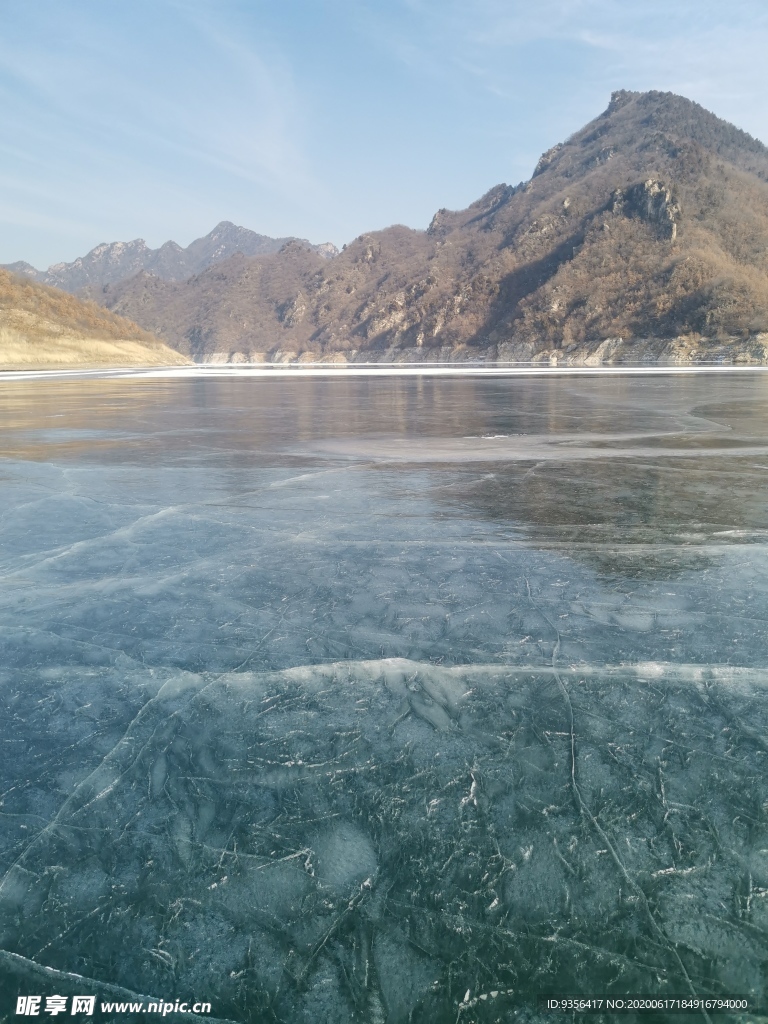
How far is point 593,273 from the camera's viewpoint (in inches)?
4218

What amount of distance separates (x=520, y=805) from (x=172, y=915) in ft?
4.35

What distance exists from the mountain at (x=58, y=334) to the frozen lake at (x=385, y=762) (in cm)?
7402

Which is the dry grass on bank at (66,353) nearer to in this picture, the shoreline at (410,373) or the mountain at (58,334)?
the mountain at (58,334)

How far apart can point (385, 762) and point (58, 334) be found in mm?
89530

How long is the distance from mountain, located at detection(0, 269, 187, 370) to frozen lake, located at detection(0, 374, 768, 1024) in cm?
7402

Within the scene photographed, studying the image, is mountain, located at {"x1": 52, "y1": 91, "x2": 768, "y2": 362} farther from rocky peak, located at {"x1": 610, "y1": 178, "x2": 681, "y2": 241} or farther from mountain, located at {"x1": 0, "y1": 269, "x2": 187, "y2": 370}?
mountain, located at {"x1": 0, "y1": 269, "x2": 187, "y2": 370}

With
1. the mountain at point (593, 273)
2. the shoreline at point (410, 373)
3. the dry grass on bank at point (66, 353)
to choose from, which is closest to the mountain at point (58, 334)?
the dry grass on bank at point (66, 353)

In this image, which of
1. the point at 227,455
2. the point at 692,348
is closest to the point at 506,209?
the point at 692,348

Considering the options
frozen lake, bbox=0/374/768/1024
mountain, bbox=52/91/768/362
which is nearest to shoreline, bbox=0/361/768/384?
mountain, bbox=52/91/768/362

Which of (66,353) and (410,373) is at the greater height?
(66,353)

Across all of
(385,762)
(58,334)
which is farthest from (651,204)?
(385,762)

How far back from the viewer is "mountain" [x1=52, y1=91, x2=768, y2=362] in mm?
84688

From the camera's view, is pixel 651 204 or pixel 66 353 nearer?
pixel 66 353

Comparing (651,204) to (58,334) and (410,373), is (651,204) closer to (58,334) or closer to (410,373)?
(410,373)
